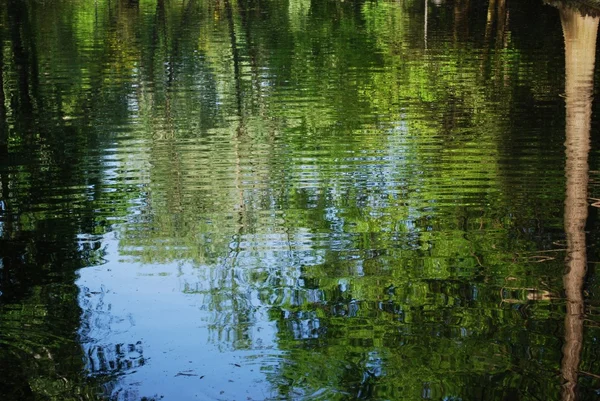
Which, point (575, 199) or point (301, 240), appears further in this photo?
point (575, 199)

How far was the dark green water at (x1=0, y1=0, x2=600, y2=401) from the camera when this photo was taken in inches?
272

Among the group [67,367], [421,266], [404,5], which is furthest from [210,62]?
[404,5]

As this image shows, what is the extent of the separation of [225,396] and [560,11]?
41.1 meters

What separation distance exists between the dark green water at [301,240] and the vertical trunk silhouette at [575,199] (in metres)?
0.03

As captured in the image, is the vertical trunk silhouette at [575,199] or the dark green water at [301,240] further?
the vertical trunk silhouette at [575,199]

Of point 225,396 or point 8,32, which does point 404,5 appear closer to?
point 8,32

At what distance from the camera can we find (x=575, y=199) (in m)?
11.5

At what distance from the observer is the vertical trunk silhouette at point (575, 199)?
7.03m

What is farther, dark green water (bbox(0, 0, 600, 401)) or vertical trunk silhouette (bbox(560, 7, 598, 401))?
vertical trunk silhouette (bbox(560, 7, 598, 401))

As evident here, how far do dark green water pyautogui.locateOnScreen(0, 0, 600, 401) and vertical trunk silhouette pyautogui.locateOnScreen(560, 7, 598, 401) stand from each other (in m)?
0.03

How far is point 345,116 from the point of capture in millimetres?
20266

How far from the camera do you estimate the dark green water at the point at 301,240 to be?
6.91 m

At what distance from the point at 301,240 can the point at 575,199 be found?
150 inches

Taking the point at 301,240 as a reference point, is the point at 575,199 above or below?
above
